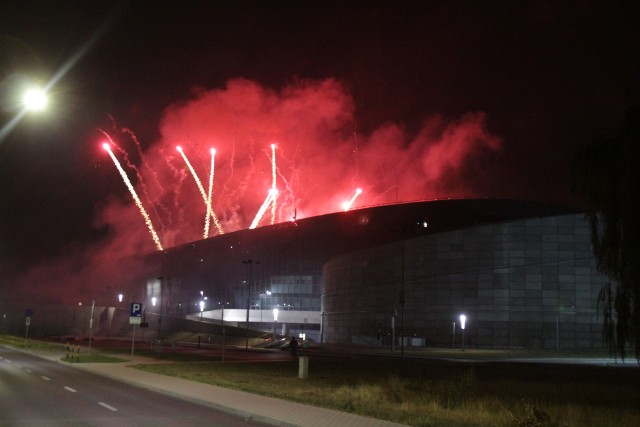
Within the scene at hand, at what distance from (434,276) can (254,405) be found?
68.9 metres

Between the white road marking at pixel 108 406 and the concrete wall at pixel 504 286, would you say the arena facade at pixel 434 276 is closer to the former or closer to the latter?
the concrete wall at pixel 504 286

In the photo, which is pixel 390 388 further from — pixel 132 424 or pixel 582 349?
pixel 582 349

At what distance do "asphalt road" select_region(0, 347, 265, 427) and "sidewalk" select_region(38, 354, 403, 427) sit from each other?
0.43 m

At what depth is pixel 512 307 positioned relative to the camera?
257ft

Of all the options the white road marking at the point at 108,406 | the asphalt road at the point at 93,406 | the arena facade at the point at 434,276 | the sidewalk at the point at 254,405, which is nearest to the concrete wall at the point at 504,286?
the arena facade at the point at 434,276

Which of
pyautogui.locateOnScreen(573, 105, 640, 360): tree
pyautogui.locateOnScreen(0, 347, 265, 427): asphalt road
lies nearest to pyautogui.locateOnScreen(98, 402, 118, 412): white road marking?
pyautogui.locateOnScreen(0, 347, 265, 427): asphalt road

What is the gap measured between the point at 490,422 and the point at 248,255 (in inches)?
4711

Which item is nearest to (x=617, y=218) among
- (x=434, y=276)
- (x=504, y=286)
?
(x=504, y=286)

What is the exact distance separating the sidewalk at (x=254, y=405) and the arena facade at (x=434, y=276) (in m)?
31.0

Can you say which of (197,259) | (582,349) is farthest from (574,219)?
(197,259)

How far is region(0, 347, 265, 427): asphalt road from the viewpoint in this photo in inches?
560

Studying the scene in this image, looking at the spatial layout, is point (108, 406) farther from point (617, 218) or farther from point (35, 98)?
point (617, 218)

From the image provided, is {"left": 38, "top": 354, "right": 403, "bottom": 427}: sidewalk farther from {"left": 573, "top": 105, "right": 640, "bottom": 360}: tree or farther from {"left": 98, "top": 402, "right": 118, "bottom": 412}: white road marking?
{"left": 573, "top": 105, "right": 640, "bottom": 360}: tree

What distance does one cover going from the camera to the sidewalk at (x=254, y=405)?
1466 cm
